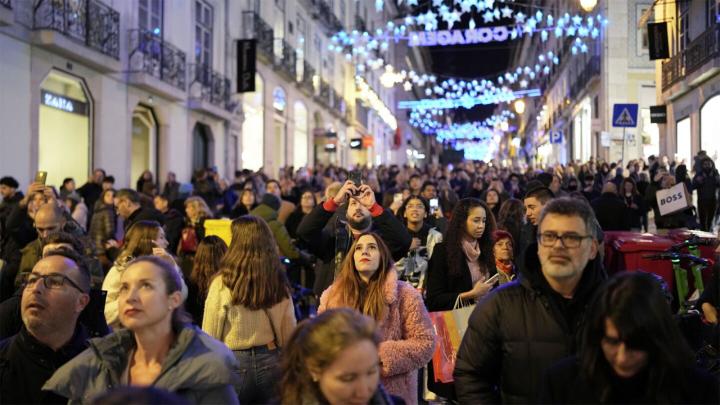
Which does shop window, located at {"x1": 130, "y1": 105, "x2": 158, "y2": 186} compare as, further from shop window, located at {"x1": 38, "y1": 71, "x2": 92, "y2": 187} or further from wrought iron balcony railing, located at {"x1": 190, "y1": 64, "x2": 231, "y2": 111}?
shop window, located at {"x1": 38, "y1": 71, "x2": 92, "y2": 187}

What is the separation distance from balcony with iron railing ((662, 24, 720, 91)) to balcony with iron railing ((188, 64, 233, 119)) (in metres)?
14.4

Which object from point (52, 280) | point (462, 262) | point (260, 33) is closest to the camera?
point (52, 280)

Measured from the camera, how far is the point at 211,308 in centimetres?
498

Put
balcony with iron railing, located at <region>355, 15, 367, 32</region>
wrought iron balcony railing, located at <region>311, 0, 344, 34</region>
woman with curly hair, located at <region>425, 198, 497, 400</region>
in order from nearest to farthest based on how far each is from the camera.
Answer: woman with curly hair, located at <region>425, 198, 497, 400</region>
wrought iron balcony railing, located at <region>311, 0, 344, 34</region>
balcony with iron railing, located at <region>355, 15, 367, 32</region>

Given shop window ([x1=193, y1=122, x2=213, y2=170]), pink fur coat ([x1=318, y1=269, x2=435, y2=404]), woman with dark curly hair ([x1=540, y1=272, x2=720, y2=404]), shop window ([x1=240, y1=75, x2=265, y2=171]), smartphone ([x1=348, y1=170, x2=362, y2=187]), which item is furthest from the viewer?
shop window ([x1=240, y1=75, x2=265, y2=171])

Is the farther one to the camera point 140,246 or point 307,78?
point 307,78

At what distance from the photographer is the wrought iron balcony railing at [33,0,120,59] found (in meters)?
14.8

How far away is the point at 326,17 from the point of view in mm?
37625

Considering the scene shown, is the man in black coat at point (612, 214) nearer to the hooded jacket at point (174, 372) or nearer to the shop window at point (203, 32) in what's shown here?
the hooded jacket at point (174, 372)

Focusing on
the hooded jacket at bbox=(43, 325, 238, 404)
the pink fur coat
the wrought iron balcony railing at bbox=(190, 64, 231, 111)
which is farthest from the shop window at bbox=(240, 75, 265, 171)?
the hooded jacket at bbox=(43, 325, 238, 404)

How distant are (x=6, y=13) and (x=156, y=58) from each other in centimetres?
628

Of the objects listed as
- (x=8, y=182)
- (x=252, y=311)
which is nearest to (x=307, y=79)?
(x=8, y=182)

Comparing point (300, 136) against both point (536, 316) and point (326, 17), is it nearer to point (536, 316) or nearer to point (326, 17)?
point (326, 17)

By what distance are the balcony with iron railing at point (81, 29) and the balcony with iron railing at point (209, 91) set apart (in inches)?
187
